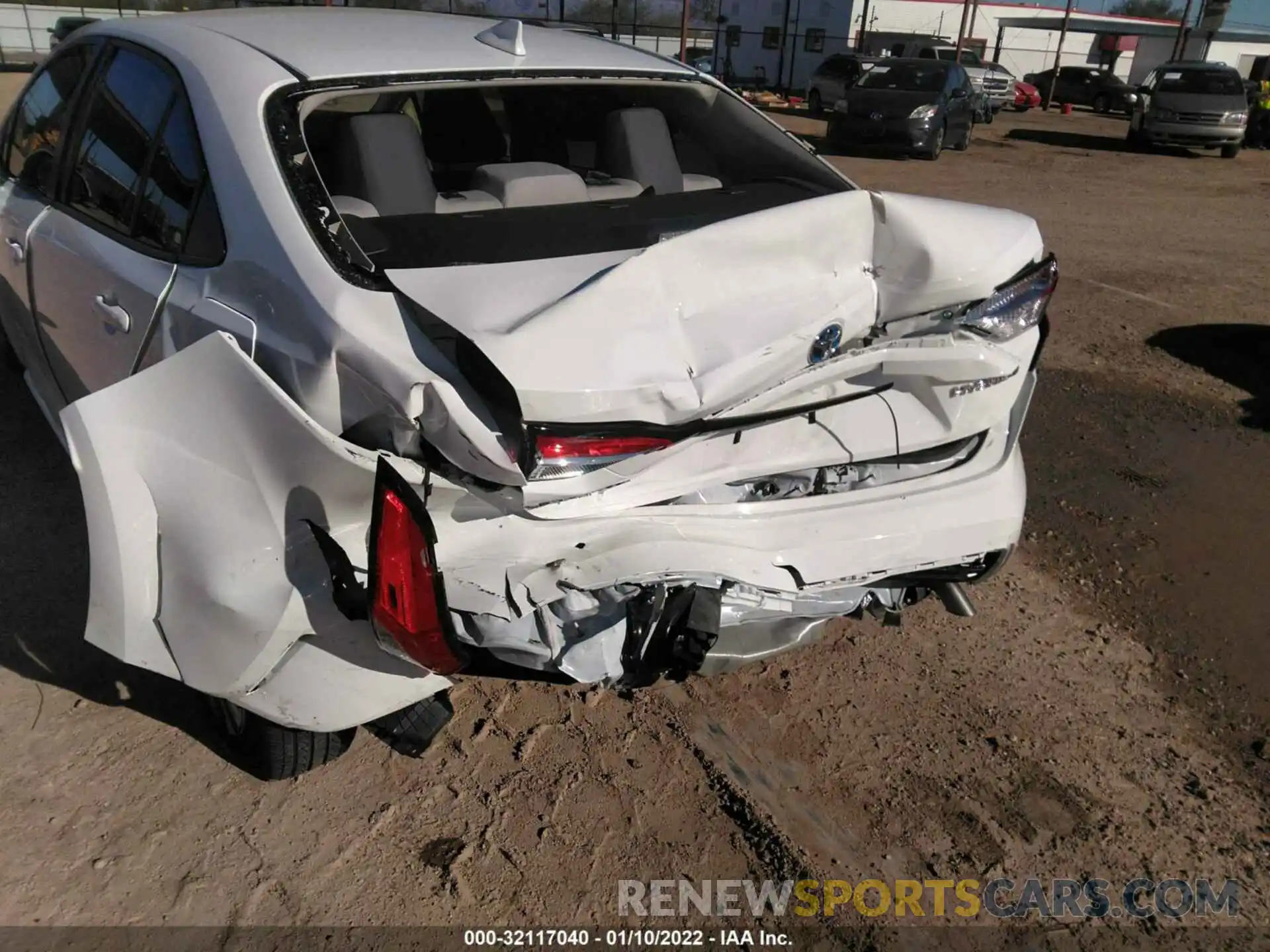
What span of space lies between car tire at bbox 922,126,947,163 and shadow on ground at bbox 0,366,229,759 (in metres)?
13.5

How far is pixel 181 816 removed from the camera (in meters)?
2.46

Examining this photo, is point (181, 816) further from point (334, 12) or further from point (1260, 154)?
point (1260, 154)

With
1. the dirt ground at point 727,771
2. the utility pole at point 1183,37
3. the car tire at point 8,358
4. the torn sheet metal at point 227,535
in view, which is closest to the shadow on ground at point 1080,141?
the utility pole at point 1183,37

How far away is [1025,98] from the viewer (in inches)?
1118

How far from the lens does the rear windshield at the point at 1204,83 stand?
682 inches

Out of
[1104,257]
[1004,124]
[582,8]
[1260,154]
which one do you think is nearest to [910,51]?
[1004,124]

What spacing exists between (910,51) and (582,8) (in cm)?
1347

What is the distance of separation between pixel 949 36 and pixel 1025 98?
13.4 meters

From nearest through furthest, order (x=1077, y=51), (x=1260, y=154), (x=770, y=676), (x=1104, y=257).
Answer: (x=770, y=676)
(x=1104, y=257)
(x=1260, y=154)
(x=1077, y=51)

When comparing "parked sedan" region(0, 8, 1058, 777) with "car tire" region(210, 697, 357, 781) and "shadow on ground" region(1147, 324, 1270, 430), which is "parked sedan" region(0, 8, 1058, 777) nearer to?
"car tire" region(210, 697, 357, 781)

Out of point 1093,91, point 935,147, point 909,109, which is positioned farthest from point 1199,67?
point 1093,91

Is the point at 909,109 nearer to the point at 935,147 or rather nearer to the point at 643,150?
the point at 935,147

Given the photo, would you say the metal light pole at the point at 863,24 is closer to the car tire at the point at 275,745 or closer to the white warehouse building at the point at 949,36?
the white warehouse building at the point at 949,36

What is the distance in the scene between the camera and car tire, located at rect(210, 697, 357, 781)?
95.7 inches
